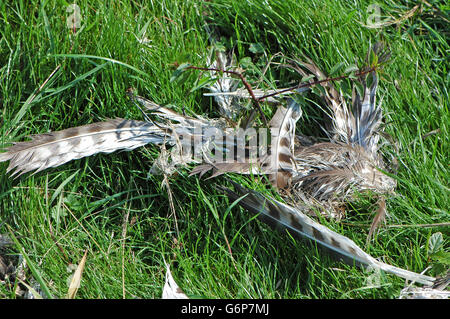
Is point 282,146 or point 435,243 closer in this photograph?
point 435,243

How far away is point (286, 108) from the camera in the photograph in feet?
9.09

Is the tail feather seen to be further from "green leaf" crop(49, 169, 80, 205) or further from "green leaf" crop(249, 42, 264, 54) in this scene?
"green leaf" crop(249, 42, 264, 54)

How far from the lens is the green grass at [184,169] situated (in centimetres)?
244

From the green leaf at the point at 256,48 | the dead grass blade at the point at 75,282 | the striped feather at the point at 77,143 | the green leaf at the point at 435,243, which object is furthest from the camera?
the green leaf at the point at 256,48

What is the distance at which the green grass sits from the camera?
2441 millimetres

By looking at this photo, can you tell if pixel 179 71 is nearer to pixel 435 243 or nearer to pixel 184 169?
pixel 184 169

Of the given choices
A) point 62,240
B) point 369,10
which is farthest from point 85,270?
point 369,10

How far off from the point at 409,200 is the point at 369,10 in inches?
42.7

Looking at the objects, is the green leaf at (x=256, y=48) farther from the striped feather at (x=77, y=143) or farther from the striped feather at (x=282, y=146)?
the striped feather at (x=77, y=143)

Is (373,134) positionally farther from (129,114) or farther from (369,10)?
(129,114)

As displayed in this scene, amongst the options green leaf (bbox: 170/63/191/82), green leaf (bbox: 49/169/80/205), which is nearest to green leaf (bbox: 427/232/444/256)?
green leaf (bbox: 170/63/191/82)

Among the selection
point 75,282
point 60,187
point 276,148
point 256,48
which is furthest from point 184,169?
point 256,48

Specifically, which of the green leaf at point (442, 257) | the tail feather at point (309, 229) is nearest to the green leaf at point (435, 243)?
the green leaf at point (442, 257)

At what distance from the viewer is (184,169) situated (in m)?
2.65
